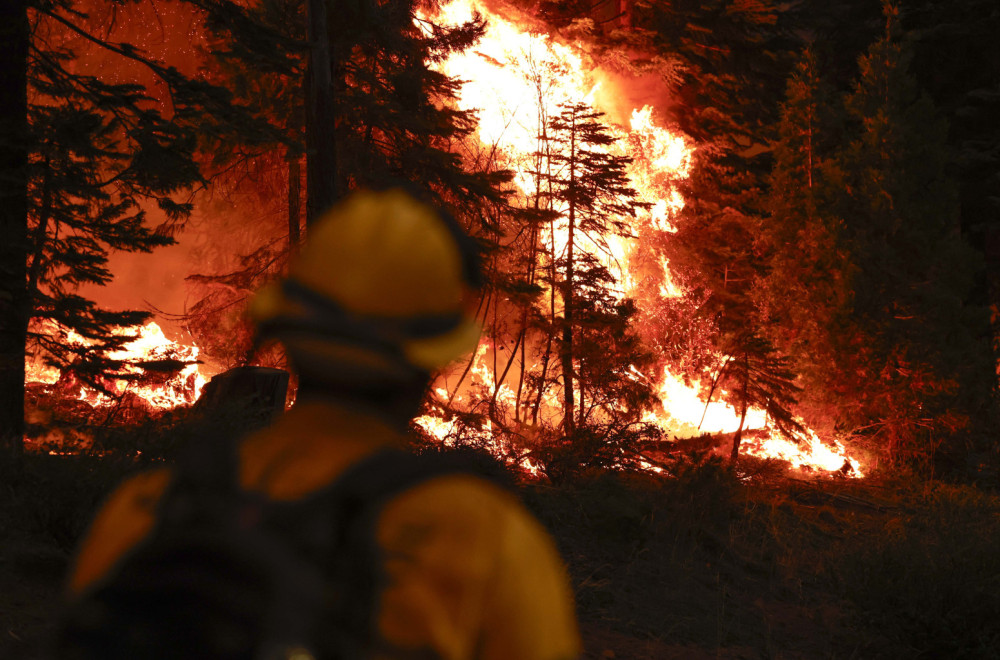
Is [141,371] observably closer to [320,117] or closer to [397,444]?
[320,117]

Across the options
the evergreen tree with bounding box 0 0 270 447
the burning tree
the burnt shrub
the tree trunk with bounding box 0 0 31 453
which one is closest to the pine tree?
the burning tree

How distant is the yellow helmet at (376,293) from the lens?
3.60 feet

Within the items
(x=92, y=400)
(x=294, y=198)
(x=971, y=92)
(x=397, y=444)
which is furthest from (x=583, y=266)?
(x=971, y=92)

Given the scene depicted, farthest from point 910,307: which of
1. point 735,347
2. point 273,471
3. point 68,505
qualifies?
point 273,471

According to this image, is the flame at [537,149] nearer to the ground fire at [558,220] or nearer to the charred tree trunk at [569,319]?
the ground fire at [558,220]

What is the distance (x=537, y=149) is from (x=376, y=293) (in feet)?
53.9

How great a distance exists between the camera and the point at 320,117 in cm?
1178

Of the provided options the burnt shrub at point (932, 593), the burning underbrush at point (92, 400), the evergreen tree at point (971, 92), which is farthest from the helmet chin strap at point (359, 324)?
the evergreen tree at point (971, 92)

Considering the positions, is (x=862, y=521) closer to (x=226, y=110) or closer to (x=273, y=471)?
(x=226, y=110)

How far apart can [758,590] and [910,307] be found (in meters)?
10.6

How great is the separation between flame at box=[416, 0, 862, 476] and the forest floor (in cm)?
652

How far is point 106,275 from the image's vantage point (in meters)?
9.80

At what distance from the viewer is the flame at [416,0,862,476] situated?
17.4m

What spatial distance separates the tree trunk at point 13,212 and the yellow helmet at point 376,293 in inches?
327
